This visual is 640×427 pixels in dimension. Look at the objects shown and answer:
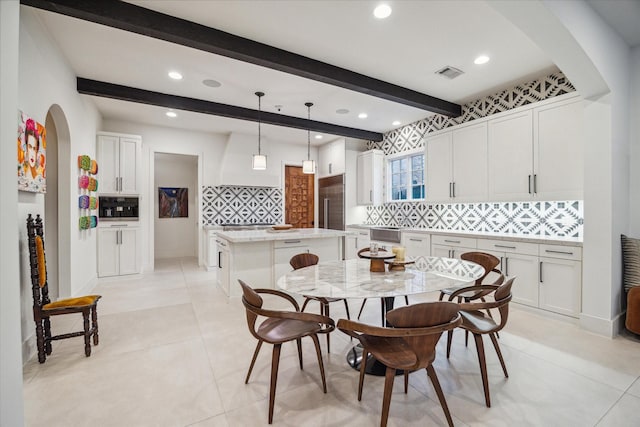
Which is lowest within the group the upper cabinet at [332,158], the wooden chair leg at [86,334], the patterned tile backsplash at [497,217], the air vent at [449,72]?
the wooden chair leg at [86,334]

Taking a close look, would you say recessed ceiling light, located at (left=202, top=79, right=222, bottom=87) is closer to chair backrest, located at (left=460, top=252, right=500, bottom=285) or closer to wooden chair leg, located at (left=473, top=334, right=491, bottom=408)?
chair backrest, located at (left=460, top=252, right=500, bottom=285)

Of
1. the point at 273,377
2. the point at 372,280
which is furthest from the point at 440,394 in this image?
the point at 273,377

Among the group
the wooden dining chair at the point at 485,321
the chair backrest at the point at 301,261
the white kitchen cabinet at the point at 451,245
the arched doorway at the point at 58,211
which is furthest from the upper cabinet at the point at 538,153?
the arched doorway at the point at 58,211

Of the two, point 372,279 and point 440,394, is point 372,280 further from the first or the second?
point 440,394

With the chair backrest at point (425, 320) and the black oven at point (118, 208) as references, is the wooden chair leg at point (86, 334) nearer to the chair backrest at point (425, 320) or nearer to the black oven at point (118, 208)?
the chair backrest at point (425, 320)

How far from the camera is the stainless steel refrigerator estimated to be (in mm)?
6371

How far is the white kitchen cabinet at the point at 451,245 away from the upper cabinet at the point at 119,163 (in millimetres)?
4954

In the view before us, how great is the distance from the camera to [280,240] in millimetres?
3904

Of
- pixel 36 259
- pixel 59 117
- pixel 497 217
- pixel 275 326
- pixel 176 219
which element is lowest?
pixel 275 326

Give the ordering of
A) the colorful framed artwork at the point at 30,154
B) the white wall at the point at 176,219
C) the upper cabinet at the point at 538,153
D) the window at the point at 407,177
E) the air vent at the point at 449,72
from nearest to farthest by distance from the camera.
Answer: the colorful framed artwork at the point at 30,154 → the upper cabinet at the point at 538,153 → the air vent at the point at 449,72 → the window at the point at 407,177 → the white wall at the point at 176,219

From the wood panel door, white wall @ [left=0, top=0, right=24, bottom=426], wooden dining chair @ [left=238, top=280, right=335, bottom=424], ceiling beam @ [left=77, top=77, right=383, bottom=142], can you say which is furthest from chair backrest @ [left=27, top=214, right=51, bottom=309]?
the wood panel door

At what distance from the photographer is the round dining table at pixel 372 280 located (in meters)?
1.67

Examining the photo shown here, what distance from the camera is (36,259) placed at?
2275 millimetres

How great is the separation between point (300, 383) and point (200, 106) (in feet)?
12.7
